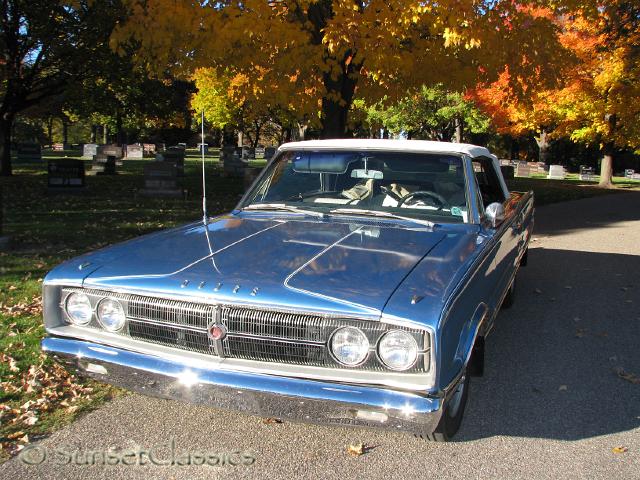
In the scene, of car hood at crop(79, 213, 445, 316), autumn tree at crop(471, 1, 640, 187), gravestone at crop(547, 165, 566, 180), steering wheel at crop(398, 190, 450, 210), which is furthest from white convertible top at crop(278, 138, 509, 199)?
gravestone at crop(547, 165, 566, 180)

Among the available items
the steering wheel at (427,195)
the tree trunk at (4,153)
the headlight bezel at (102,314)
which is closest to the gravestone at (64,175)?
the tree trunk at (4,153)

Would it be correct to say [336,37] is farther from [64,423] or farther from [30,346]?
[64,423]

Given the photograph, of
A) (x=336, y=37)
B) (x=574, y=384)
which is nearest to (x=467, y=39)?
(x=336, y=37)

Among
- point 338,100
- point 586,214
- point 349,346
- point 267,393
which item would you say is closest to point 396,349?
point 349,346

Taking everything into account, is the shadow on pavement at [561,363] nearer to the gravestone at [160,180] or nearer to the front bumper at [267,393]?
the front bumper at [267,393]

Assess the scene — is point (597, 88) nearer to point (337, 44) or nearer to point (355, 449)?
point (337, 44)

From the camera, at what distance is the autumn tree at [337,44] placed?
8383 mm

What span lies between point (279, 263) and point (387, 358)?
80cm

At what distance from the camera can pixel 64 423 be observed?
3.53 m

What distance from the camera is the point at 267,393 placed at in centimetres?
276

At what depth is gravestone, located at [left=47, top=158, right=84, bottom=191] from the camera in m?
14.8

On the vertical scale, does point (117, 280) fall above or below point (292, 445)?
above

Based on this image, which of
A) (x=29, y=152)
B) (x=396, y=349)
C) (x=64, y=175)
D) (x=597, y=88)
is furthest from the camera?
(x=29, y=152)

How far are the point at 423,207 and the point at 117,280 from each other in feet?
7.28
